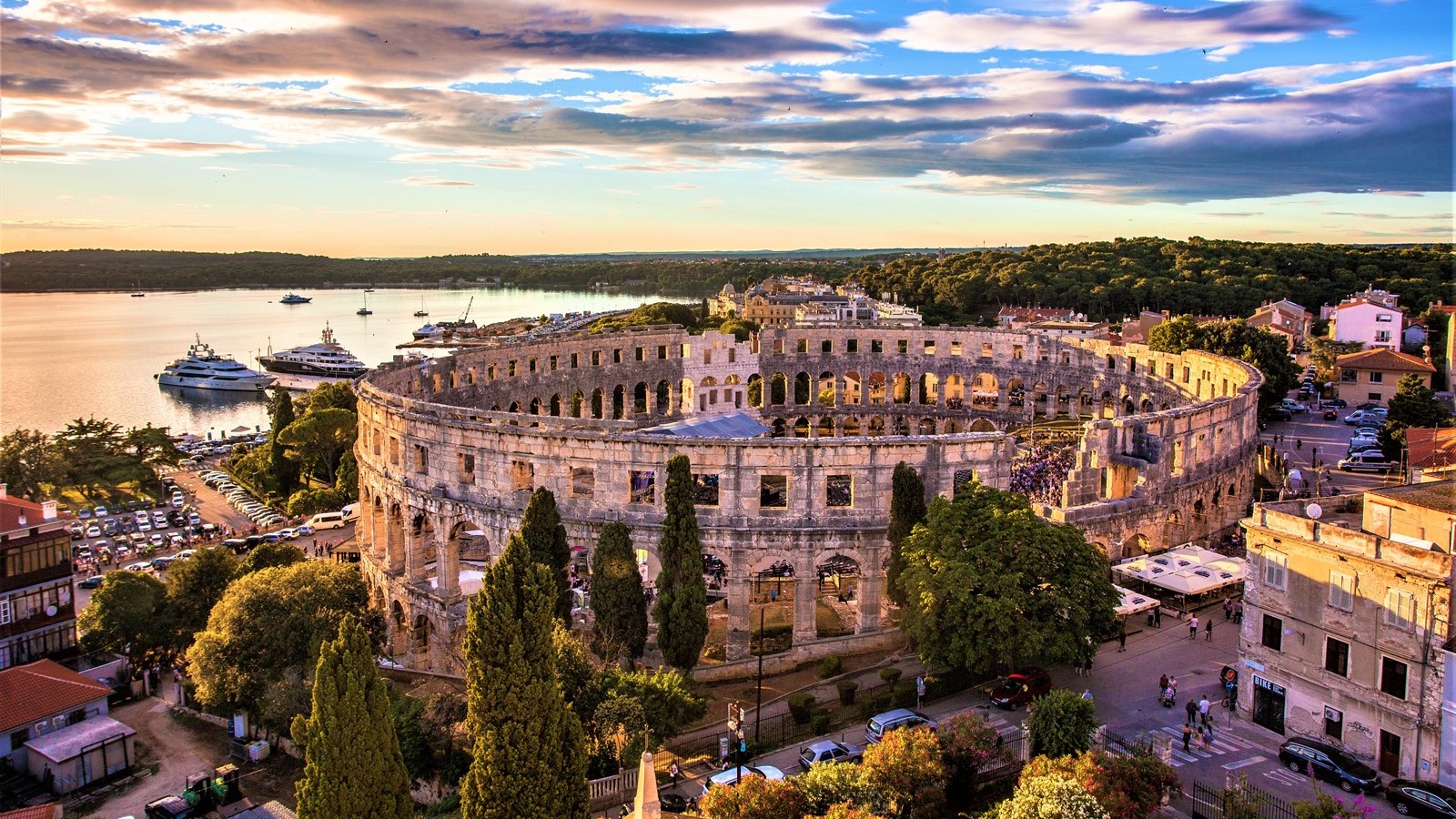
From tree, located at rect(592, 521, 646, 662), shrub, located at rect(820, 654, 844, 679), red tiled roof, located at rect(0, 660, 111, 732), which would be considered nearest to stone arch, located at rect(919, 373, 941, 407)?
shrub, located at rect(820, 654, 844, 679)

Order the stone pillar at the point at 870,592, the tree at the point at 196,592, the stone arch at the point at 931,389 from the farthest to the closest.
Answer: the stone arch at the point at 931,389
the tree at the point at 196,592
the stone pillar at the point at 870,592

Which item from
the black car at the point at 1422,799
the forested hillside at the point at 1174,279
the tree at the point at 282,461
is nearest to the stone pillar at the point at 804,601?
the black car at the point at 1422,799

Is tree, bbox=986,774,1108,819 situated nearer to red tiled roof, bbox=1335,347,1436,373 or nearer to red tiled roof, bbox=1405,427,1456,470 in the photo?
red tiled roof, bbox=1405,427,1456,470

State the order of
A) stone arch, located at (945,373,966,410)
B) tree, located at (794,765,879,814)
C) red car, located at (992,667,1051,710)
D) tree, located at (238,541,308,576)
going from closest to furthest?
tree, located at (794,765,879,814)
red car, located at (992,667,1051,710)
tree, located at (238,541,308,576)
stone arch, located at (945,373,966,410)

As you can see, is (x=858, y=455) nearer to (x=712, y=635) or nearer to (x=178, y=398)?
(x=712, y=635)

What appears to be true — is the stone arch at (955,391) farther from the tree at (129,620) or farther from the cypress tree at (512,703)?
the cypress tree at (512,703)

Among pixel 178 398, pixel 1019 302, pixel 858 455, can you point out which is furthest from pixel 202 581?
pixel 1019 302

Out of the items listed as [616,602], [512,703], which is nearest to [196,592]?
[616,602]
